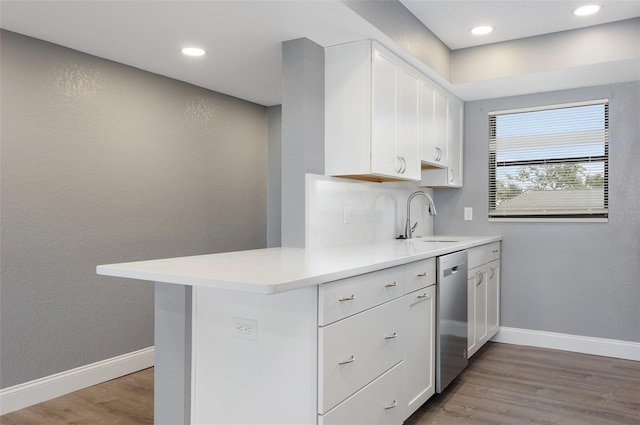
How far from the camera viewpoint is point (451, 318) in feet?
9.17

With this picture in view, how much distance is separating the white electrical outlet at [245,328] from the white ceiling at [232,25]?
58.2 inches

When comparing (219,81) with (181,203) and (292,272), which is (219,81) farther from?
(292,272)

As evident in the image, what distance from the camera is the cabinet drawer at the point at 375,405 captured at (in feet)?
5.79

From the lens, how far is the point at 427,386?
2557 mm

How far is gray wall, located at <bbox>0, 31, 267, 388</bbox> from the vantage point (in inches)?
105

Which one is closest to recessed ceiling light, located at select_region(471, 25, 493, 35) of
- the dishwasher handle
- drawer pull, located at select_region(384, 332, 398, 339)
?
the dishwasher handle

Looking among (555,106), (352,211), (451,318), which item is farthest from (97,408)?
(555,106)

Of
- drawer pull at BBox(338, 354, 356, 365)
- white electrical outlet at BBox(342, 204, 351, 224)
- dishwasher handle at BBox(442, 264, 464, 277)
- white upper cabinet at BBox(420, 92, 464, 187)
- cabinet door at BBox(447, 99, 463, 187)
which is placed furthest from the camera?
cabinet door at BBox(447, 99, 463, 187)

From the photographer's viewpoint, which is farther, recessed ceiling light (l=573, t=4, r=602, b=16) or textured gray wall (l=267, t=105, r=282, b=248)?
textured gray wall (l=267, t=105, r=282, b=248)

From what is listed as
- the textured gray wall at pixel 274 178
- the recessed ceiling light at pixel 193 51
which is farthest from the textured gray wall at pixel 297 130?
the textured gray wall at pixel 274 178

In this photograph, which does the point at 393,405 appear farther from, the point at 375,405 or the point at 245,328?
the point at 245,328

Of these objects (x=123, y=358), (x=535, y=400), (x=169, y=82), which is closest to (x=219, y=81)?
(x=169, y=82)

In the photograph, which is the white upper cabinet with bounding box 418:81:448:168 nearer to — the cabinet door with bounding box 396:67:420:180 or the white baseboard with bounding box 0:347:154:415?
the cabinet door with bounding box 396:67:420:180

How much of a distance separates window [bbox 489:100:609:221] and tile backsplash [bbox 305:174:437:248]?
0.82 m
